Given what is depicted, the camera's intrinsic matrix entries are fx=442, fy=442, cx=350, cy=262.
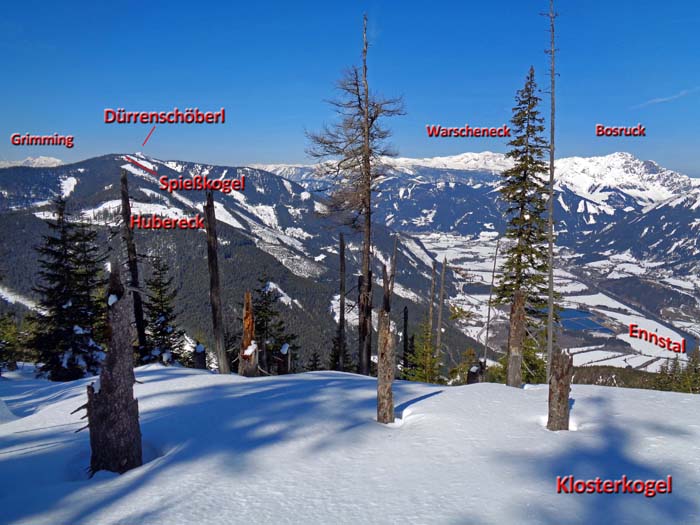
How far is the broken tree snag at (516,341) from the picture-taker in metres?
10.6

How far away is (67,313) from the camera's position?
857 inches

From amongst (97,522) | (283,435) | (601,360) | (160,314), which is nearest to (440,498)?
(283,435)

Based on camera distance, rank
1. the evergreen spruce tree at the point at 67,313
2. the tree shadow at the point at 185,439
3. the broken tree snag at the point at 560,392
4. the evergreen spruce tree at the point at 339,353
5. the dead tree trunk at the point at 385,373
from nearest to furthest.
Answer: the tree shadow at the point at 185,439
the broken tree snag at the point at 560,392
the dead tree trunk at the point at 385,373
the evergreen spruce tree at the point at 67,313
the evergreen spruce tree at the point at 339,353

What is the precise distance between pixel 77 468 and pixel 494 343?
157614 millimetres

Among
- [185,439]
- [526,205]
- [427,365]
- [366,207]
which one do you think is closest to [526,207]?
[526,205]

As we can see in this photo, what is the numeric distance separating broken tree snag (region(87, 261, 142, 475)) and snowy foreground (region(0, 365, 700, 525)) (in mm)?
273

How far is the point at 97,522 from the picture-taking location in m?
4.26

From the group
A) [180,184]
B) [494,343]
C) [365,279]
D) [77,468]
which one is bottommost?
[494,343]

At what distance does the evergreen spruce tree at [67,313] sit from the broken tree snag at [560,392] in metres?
21.0

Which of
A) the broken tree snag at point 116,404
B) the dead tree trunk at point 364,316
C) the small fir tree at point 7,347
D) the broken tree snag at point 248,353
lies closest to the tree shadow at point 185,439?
the broken tree snag at point 116,404

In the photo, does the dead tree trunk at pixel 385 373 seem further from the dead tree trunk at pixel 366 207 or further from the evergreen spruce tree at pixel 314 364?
the evergreen spruce tree at pixel 314 364

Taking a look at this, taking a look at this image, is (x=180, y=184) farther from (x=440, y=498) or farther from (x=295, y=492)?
(x=440, y=498)

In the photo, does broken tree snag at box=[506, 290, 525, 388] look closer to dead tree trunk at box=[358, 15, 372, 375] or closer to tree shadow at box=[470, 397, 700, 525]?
tree shadow at box=[470, 397, 700, 525]

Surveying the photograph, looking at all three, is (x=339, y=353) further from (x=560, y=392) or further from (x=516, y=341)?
(x=560, y=392)
